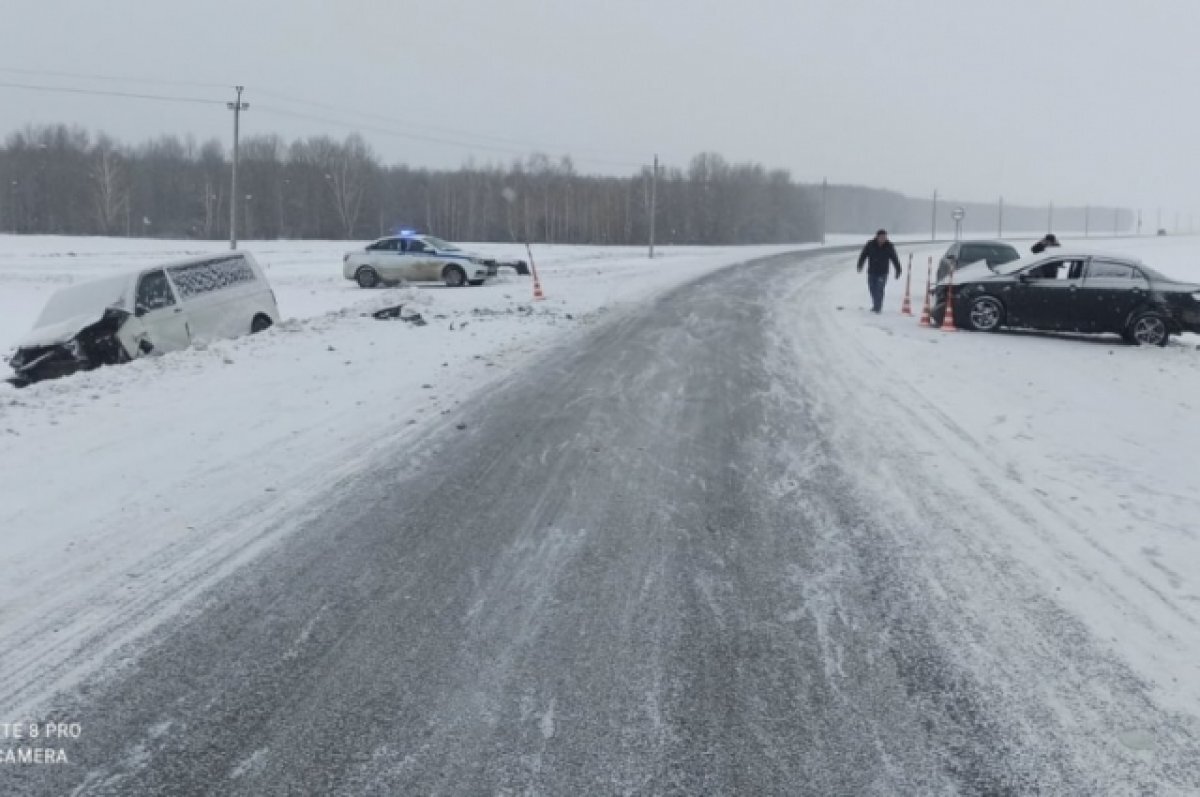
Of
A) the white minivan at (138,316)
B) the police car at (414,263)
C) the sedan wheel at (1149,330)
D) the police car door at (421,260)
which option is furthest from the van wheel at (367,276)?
the sedan wheel at (1149,330)

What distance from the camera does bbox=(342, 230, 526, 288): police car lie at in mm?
26809

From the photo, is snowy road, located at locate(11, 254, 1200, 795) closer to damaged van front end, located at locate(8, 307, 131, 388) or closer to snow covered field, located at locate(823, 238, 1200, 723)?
snow covered field, located at locate(823, 238, 1200, 723)

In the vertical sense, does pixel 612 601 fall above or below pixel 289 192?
below

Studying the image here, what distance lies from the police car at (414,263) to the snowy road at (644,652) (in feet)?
66.8

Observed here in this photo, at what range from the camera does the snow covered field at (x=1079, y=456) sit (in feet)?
14.2

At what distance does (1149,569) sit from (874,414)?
4.16 m

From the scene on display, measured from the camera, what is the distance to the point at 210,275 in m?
13.3

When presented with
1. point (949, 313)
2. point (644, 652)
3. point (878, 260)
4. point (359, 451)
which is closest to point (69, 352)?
point (359, 451)

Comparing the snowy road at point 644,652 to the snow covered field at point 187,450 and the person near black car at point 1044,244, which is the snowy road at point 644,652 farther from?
the person near black car at point 1044,244

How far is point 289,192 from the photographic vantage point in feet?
332

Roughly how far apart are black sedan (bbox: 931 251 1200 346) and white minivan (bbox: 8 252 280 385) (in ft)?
42.2

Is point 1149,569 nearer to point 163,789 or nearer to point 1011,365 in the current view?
point 163,789

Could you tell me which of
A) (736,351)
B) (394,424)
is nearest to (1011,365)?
(736,351)

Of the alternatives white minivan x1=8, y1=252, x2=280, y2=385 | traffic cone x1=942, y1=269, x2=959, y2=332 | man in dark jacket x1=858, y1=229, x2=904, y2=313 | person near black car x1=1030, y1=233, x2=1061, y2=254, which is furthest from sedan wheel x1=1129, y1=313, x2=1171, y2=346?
white minivan x1=8, y1=252, x2=280, y2=385
